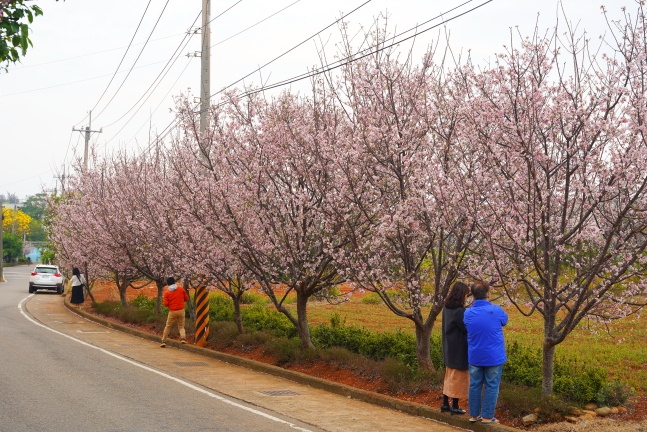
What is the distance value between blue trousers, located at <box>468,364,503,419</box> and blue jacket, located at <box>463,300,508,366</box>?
0.38 ft

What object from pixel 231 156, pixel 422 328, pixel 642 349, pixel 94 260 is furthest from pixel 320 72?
pixel 94 260

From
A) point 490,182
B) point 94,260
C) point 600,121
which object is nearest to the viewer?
point 600,121

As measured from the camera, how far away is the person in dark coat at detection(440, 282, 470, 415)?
34.6ft

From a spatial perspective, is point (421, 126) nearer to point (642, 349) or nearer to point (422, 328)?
point (422, 328)

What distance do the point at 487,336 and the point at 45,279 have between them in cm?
4428

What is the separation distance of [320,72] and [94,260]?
1726 centimetres

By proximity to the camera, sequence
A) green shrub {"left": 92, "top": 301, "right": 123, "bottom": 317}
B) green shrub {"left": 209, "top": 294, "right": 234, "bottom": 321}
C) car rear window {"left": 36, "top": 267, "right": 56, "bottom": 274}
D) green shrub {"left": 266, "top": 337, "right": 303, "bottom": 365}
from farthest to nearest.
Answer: car rear window {"left": 36, "top": 267, "right": 56, "bottom": 274}, green shrub {"left": 92, "top": 301, "right": 123, "bottom": 317}, green shrub {"left": 209, "top": 294, "right": 234, "bottom": 321}, green shrub {"left": 266, "top": 337, "right": 303, "bottom": 365}

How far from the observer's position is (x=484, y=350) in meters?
9.91

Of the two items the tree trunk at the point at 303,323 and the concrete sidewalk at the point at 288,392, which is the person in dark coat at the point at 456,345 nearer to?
the concrete sidewalk at the point at 288,392

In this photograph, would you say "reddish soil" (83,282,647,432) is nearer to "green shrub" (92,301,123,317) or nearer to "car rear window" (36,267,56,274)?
"green shrub" (92,301,123,317)

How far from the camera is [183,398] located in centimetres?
1211

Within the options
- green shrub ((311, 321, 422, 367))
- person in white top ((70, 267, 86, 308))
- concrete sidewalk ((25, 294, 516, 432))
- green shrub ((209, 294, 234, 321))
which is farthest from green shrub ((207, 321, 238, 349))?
person in white top ((70, 267, 86, 308))

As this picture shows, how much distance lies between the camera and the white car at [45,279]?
4975 centimetres

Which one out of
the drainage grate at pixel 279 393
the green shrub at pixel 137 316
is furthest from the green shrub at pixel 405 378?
the green shrub at pixel 137 316
